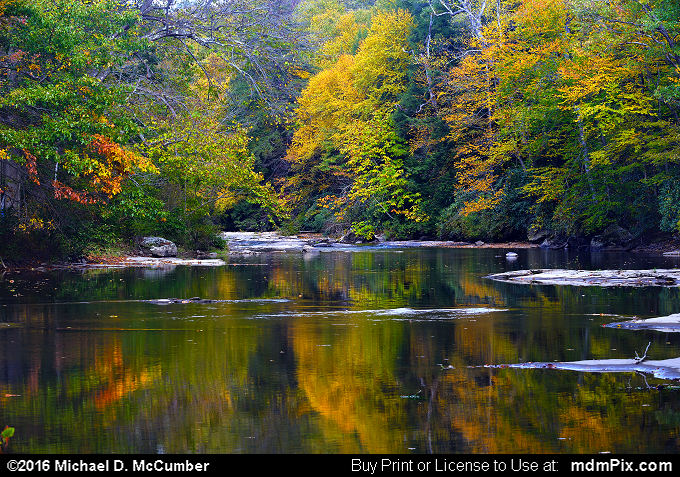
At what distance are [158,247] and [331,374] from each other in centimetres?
2296

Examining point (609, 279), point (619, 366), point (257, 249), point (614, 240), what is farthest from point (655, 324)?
point (257, 249)

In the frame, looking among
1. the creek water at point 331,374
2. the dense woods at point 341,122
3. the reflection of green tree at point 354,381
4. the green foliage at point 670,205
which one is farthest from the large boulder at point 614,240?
the reflection of green tree at point 354,381

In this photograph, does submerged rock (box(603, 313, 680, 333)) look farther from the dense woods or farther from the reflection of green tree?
the dense woods

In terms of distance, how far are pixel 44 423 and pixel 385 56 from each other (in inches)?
1902

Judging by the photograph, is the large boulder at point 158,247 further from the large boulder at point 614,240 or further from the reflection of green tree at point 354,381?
the reflection of green tree at point 354,381

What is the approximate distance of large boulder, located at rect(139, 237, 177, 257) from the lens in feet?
98.4

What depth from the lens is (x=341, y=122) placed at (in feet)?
183

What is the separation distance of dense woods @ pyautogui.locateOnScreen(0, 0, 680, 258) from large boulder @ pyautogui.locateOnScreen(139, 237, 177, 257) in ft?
2.48

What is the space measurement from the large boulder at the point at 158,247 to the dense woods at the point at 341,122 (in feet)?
2.48

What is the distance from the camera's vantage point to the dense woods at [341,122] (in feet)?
70.3

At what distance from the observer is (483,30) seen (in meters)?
43.4

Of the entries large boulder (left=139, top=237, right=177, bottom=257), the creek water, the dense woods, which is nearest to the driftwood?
the creek water
